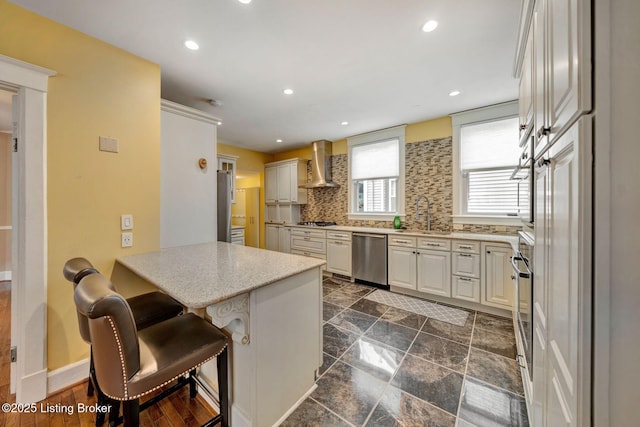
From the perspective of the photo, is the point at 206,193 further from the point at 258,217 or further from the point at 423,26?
the point at 258,217

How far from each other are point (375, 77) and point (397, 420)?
9.56ft

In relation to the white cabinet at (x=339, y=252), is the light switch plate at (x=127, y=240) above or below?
above

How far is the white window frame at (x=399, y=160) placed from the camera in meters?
3.99

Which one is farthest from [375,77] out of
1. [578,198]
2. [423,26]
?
[578,198]

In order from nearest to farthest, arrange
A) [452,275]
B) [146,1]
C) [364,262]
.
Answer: [146,1]
[452,275]
[364,262]

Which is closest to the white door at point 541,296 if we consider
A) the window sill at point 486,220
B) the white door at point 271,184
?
the window sill at point 486,220

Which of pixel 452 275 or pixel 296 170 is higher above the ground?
pixel 296 170

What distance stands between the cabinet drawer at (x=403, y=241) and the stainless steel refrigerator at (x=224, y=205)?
2.41 m

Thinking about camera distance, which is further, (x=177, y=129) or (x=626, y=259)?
(x=177, y=129)

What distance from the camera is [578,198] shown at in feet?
1.94

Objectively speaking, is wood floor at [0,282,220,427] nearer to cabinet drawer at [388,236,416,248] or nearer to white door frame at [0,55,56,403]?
white door frame at [0,55,56,403]

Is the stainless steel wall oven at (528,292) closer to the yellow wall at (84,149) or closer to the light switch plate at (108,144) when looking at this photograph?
the yellow wall at (84,149)

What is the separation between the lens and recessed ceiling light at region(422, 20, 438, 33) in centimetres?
175

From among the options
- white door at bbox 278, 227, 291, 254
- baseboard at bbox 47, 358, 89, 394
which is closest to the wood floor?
baseboard at bbox 47, 358, 89, 394
